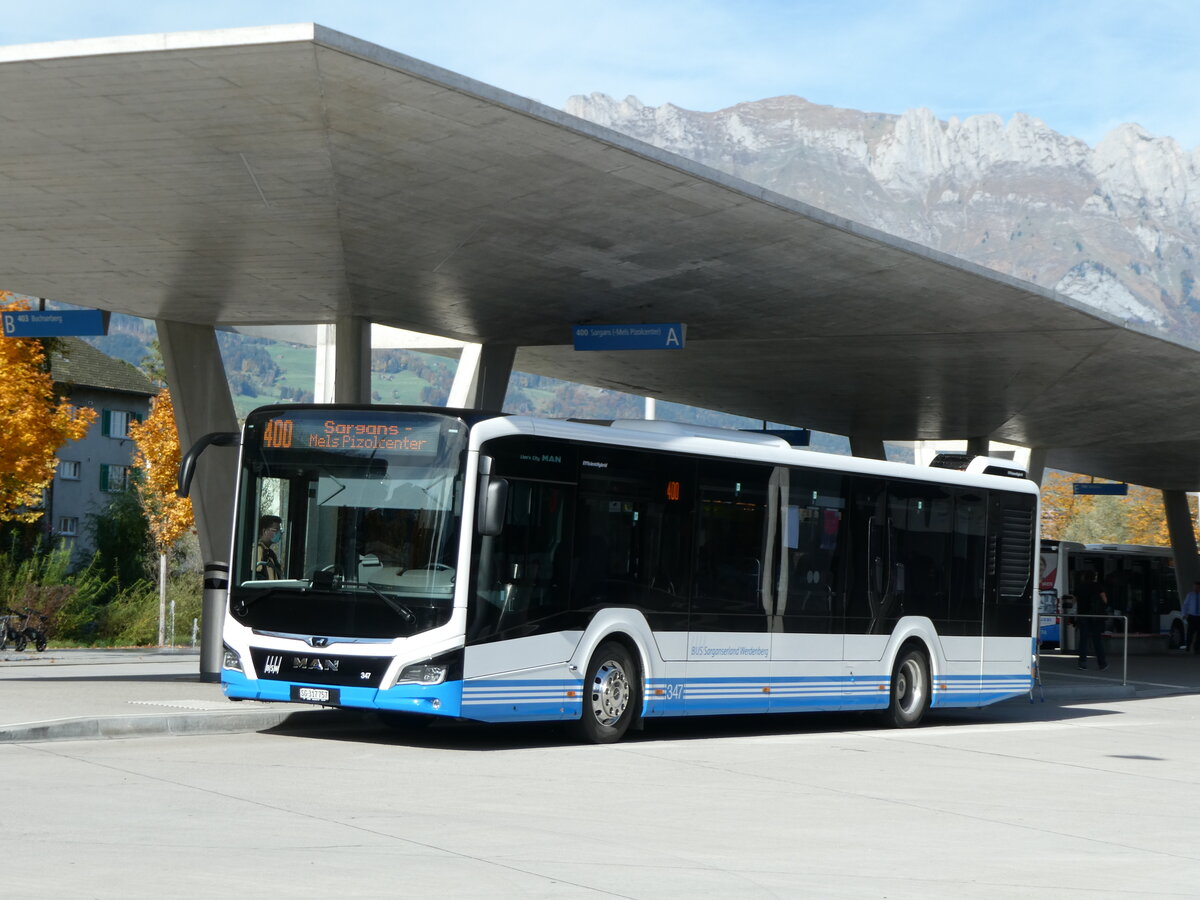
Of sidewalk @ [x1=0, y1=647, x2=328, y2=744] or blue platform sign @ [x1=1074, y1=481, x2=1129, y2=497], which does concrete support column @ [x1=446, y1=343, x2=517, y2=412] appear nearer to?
sidewalk @ [x1=0, y1=647, x2=328, y2=744]

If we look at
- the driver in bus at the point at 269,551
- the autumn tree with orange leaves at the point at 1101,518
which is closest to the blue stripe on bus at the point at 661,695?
the driver in bus at the point at 269,551

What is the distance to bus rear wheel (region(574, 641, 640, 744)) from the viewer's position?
45.1 feet

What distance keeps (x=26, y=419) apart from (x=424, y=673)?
18448 millimetres

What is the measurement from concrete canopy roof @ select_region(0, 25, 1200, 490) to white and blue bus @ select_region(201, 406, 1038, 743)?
2.53m

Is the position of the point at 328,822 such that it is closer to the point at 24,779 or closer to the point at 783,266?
the point at 24,779

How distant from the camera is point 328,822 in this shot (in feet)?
28.5

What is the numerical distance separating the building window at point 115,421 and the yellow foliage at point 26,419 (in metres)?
55.2

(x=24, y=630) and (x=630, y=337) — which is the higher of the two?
(x=630, y=337)

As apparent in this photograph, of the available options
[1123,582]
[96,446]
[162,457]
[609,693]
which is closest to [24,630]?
[162,457]

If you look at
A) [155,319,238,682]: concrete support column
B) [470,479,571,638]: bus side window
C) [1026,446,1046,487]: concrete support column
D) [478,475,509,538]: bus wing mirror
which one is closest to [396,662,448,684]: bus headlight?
[470,479,571,638]: bus side window

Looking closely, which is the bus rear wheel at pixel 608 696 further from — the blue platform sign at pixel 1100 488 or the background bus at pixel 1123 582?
the blue platform sign at pixel 1100 488

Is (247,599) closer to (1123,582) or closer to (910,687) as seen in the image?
(910,687)

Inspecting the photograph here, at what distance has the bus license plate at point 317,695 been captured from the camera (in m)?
12.8

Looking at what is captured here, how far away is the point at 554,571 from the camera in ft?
43.9
